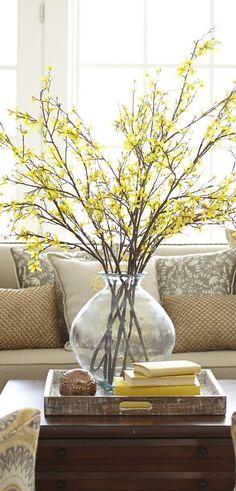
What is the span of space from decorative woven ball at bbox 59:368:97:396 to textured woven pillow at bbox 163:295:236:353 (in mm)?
1335

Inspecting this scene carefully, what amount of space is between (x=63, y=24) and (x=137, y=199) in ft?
8.92

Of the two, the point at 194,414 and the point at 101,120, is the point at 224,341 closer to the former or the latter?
the point at 194,414

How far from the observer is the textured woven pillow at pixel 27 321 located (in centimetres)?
414

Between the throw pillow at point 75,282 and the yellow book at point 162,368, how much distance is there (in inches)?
56.3

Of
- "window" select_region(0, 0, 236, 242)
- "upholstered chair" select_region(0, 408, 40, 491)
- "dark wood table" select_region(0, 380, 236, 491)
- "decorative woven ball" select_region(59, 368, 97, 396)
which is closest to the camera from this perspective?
"upholstered chair" select_region(0, 408, 40, 491)

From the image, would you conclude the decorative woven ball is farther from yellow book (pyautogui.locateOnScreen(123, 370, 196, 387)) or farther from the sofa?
the sofa

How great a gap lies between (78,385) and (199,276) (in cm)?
168

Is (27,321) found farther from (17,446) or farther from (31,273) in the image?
(17,446)

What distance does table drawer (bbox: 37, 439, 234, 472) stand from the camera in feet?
8.85

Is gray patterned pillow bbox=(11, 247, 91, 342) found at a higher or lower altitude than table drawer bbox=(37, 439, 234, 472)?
higher

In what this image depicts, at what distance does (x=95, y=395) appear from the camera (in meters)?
2.84

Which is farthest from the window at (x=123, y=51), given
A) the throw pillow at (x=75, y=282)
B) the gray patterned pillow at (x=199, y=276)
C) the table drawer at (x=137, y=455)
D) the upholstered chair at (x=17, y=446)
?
the upholstered chair at (x=17, y=446)

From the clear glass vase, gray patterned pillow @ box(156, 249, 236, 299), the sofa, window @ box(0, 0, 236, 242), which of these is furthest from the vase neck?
window @ box(0, 0, 236, 242)

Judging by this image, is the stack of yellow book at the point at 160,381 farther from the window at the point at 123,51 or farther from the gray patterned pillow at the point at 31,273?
the window at the point at 123,51
